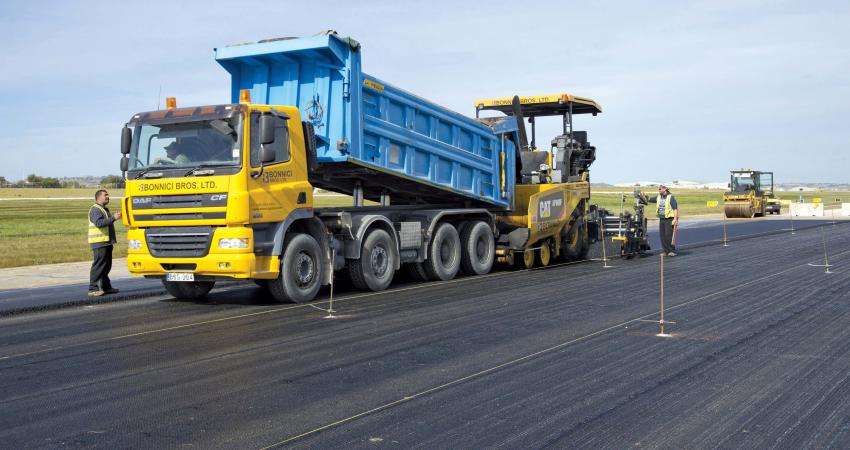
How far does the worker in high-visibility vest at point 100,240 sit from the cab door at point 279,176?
2846 millimetres

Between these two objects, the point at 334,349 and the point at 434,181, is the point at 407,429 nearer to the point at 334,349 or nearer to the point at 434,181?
the point at 334,349

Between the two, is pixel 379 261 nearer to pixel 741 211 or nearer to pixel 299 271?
pixel 299 271

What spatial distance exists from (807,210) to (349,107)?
42.5 metres

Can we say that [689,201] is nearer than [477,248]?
No

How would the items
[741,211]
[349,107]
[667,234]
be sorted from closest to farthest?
[349,107] < [667,234] < [741,211]

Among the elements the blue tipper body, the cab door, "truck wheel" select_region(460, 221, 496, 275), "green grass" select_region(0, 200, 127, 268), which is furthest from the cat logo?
"green grass" select_region(0, 200, 127, 268)

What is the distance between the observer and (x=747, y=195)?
42.6m

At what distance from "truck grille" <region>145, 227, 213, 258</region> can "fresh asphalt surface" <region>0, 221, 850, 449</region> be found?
765 millimetres

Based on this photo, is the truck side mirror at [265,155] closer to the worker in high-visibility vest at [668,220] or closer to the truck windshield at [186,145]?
the truck windshield at [186,145]

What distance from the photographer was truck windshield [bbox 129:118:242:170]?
10234mm

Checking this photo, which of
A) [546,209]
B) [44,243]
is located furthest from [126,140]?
[44,243]

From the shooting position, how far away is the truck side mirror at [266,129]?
10.1 metres

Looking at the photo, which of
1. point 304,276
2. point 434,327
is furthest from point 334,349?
point 304,276

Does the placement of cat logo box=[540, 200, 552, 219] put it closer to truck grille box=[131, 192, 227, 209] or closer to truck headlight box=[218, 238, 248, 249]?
truck headlight box=[218, 238, 248, 249]
